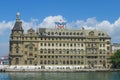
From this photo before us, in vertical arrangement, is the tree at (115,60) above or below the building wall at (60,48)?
below

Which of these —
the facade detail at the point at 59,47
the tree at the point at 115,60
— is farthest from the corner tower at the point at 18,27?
the tree at the point at 115,60

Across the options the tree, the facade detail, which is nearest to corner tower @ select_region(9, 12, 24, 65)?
the facade detail

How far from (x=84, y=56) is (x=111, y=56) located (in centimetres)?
1365

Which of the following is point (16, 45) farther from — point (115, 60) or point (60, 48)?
point (115, 60)

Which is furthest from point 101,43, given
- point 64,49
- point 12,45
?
point 12,45

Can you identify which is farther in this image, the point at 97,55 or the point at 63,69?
the point at 97,55

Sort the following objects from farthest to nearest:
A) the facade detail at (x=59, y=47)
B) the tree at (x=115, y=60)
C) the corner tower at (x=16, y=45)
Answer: the facade detail at (x=59, y=47) < the corner tower at (x=16, y=45) < the tree at (x=115, y=60)

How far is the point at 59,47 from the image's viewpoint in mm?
191750

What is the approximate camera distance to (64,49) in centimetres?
19225

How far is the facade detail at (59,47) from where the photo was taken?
18688 cm

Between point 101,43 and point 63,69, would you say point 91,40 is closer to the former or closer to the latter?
point 101,43

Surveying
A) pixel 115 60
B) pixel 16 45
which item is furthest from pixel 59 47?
pixel 115 60

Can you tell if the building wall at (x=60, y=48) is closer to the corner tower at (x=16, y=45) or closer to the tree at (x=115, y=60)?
the corner tower at (x=16, y=45)

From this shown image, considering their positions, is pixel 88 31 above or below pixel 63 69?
above
